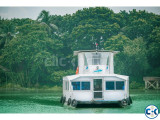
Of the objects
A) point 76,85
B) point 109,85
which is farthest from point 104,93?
point 76,85

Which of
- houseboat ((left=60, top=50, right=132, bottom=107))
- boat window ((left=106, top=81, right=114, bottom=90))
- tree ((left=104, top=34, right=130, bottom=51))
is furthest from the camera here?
tree ((left=104, top=34, right=130, bottom=51))

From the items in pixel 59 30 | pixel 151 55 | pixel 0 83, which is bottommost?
pixel 0 83

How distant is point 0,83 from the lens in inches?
1775

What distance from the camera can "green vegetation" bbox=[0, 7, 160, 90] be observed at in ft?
144

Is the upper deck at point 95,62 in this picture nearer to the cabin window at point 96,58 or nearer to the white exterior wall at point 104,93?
the cabin window at point 96,58

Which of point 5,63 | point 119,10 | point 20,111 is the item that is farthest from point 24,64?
point 20,111

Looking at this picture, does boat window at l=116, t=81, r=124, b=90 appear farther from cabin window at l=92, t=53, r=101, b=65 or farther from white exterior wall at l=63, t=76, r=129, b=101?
cabin window at l=92, t=53, r=101, b=65

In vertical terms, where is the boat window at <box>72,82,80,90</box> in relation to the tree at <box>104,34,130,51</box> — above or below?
below

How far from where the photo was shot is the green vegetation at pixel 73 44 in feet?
144

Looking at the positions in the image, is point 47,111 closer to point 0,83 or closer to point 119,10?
point 0,83

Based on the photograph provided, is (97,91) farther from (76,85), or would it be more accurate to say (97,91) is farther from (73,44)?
(73,44)

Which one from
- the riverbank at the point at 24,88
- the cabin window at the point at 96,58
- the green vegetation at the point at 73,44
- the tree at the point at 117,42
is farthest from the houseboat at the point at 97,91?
the riverbank at the point at 24,88

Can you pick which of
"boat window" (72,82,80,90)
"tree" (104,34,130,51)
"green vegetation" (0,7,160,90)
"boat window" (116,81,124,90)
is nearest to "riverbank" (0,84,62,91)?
"green vegetation" (0,7,160,90)

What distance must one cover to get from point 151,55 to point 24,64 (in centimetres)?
1481
